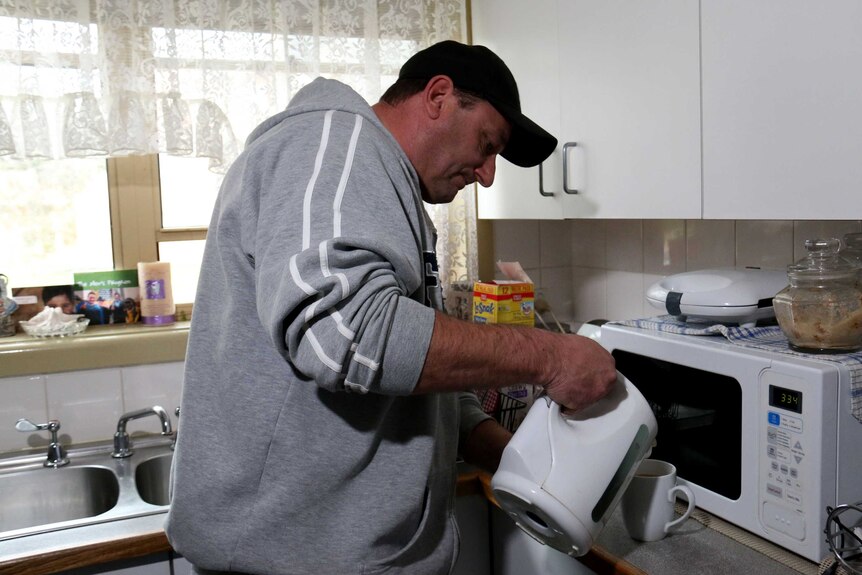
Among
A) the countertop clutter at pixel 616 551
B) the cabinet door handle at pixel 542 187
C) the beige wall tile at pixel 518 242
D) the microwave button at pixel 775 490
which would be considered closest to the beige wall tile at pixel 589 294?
the beige wall tile at pixel 518 242

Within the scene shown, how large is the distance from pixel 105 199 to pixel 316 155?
1.32 metres

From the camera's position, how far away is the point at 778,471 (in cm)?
109

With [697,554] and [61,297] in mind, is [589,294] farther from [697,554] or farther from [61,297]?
[61,297]

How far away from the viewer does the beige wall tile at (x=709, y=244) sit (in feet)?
5.57

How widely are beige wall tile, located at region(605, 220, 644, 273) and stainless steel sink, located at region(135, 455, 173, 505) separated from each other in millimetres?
1254

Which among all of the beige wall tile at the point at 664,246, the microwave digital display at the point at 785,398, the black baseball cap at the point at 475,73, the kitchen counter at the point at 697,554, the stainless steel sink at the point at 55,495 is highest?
the black baseball cap at the point at 475,73

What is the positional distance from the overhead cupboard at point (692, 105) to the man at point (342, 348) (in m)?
0.36

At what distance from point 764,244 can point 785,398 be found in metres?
0.61

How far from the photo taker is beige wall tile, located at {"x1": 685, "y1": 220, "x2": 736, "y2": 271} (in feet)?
5.57

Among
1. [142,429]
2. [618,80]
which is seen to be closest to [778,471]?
[618,80]

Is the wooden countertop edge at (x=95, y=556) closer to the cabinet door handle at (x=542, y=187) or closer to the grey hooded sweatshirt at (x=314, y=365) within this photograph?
the grey hooded sweatshirt at (x=314, y=365)

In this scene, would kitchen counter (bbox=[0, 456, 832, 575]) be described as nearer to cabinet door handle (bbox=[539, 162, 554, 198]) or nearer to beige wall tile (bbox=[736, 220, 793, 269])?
beige wall tile (bbox=[736, 220, 793, 269])

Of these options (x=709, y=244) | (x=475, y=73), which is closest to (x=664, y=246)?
(x=709, y=244)

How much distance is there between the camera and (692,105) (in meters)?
1.29
